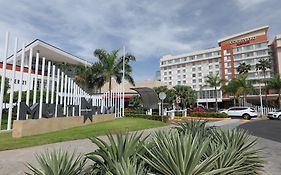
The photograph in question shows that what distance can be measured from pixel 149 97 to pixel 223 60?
6173cm

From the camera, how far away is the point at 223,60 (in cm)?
8475

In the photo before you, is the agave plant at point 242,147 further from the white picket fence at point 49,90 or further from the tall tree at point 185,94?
the tall tree at point 185,94

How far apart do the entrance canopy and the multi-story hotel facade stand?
131ft

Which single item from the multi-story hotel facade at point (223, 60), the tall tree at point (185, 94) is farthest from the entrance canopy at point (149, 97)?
the multi-story hotel facade at point (223, 60)

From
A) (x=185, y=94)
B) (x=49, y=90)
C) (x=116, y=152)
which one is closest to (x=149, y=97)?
(x=49, y=90)

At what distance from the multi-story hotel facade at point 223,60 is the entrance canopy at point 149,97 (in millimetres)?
39833

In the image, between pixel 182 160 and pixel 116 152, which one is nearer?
pixel 182 160

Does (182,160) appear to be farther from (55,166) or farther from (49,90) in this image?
(49,90)

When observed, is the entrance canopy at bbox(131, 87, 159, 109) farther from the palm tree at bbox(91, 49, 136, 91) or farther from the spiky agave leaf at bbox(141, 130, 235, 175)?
the spiky agave leaf at bbox(141, 130, 235, 175)

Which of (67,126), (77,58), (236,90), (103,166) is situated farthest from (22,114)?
(236,90)

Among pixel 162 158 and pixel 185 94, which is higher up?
pixel 185 94

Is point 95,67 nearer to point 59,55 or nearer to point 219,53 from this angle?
point 59,55

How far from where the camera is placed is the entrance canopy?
3201 centimetres

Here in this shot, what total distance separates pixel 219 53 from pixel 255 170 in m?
88.6
